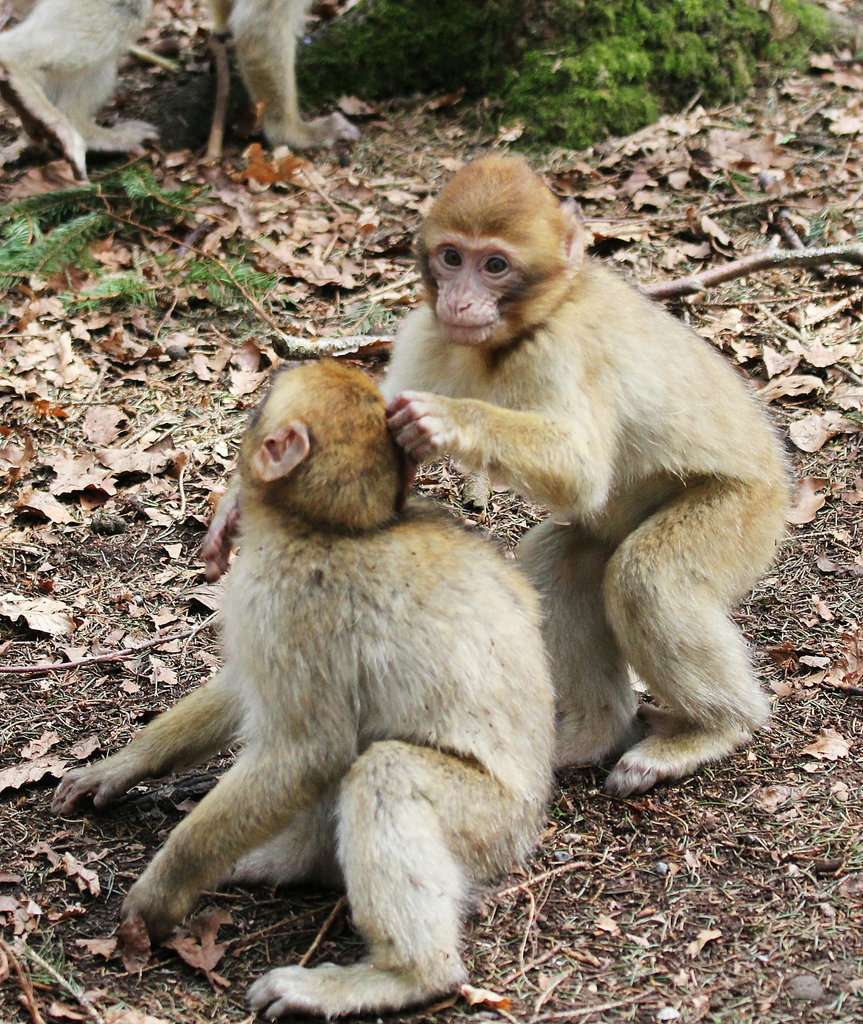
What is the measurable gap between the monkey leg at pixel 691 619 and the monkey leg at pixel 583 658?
0.23 metres

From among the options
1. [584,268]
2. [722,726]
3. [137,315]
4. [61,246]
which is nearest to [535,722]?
[722,726]

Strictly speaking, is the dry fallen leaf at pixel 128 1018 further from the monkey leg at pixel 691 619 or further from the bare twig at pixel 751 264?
the bare twig at pixel 751 264

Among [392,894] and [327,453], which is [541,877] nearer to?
[392,894]

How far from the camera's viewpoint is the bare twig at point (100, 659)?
17.9 ft

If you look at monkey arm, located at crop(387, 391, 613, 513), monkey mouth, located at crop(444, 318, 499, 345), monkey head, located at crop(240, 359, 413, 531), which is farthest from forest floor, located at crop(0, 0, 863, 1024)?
monkey mouth, located at crop(444, 318, 499, 345)

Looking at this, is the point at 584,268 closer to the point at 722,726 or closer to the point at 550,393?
the point at 550,393

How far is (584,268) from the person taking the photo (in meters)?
5.05

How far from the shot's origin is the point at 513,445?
14.6 ft

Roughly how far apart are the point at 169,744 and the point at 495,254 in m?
2.34

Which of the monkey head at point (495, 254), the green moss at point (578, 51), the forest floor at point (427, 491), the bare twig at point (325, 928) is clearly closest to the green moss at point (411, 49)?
the green moss at point (578, 51)

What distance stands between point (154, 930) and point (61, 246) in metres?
5.47

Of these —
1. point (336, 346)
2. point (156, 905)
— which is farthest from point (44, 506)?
point (156, 905)

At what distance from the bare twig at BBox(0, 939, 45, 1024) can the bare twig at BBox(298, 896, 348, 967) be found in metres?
0.86

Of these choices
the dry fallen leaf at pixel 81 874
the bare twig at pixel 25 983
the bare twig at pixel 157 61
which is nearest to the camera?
the bare twig at pixel 25 983
